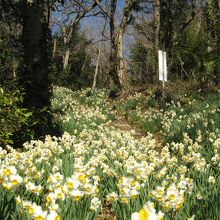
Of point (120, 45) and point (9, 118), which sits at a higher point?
point (120, 45)

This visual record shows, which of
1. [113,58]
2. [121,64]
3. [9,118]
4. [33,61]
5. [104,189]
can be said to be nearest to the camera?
[104,189]

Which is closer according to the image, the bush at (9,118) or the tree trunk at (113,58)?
the bush at (9,118)

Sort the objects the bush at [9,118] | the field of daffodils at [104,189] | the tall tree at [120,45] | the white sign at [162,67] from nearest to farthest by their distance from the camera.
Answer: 1. the field of daffodils at [104,189]
2. the bush at [9,118]
3. the white sign at [162,67]
4. the tall tree at [120,45]

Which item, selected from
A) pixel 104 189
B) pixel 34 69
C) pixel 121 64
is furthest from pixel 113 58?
pixel 104 189

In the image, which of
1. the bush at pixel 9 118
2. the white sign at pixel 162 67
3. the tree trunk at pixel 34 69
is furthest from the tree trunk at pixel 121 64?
the bush at pixel 9 118

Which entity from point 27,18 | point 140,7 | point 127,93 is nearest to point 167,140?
point 27,18

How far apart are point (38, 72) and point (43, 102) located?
2.11 feet

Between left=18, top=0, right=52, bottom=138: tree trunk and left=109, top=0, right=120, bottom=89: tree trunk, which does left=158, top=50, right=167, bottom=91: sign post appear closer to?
left=18, top=0, right=52, bottom=138: tree trunk

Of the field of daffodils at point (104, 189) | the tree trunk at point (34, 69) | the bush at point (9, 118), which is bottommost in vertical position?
the field of daffodils at point (104, 189)

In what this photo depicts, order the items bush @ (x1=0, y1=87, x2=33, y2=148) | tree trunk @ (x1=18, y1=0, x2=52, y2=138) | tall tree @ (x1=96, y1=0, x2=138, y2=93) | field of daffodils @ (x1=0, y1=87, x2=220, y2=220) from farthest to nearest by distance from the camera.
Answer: tall tree @ (x1=96, y1=0, x2=138, y2=93), tree trunk @ (x1=18, y1=0, x2=52, y2=138), bush @ (x1=0, y1=87, x2=33, y2=148), field of daffodils @ (x1=0, y1=87, x2=220, y2=220)

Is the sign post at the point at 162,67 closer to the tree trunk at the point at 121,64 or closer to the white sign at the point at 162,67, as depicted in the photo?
the white sign at the point at 162,67

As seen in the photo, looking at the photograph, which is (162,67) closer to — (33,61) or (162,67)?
(162,67)

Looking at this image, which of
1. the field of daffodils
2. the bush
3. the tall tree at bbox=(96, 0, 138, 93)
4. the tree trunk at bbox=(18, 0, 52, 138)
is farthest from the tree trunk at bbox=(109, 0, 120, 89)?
the field of daffodils

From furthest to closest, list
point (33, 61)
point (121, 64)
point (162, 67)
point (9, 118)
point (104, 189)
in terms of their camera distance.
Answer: point (121, 64), point (162, 67), point (33, 61), point (9, 118), point (104, 189)
